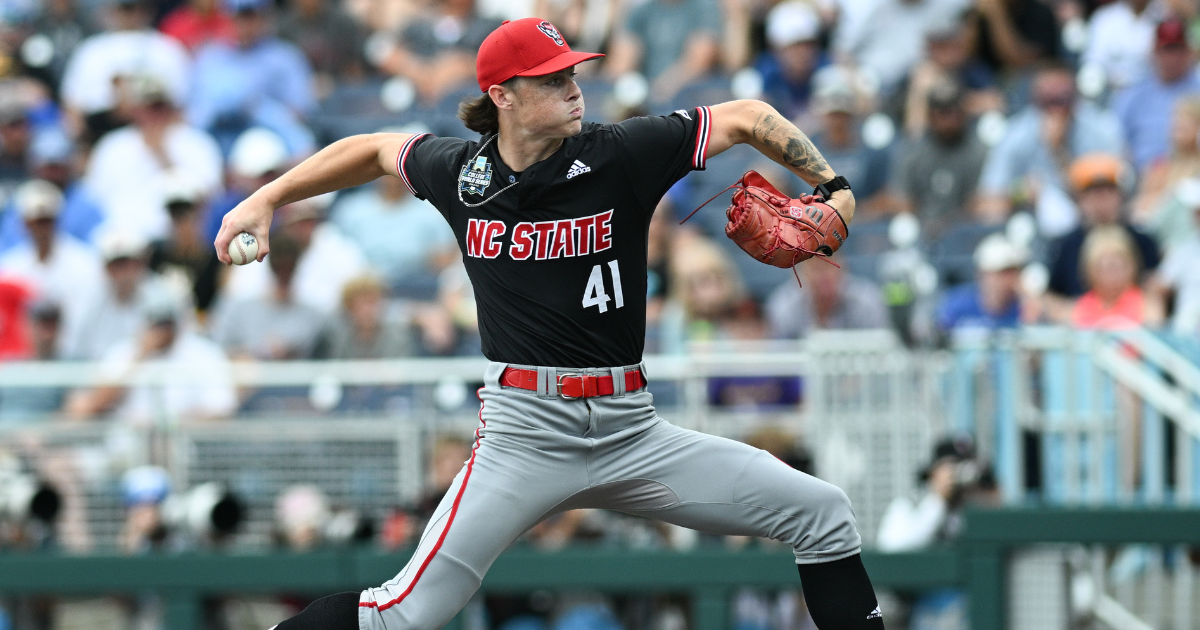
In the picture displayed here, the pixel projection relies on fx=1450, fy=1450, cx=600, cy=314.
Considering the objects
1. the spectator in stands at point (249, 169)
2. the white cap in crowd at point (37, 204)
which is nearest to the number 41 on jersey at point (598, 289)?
the spectator in stands at point (249, 169)

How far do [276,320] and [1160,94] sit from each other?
232 inches

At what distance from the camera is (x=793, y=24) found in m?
→ 10.5

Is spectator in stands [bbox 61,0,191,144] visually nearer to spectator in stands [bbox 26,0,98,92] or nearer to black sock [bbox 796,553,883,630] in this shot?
spectator in stands [bbox 26,0,98,92]

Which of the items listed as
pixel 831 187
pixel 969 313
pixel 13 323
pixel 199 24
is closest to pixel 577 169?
pixel 831 187

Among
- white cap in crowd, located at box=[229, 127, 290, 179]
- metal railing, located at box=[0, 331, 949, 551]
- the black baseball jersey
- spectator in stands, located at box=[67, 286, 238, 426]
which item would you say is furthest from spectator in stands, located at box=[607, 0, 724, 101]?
the black baseball jersey

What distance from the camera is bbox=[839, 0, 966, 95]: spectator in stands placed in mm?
10633

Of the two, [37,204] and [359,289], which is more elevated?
[37,204]

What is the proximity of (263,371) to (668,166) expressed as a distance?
4.17 meters

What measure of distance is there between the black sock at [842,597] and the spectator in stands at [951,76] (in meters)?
6.14

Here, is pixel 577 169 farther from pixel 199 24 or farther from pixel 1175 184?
pixel 199 24

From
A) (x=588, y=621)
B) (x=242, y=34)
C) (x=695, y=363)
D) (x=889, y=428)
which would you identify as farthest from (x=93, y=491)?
(x=242, y=34)

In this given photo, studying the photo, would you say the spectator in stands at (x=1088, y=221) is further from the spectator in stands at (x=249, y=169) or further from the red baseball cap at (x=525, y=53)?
the red baseball cap at (x=525, y=53)

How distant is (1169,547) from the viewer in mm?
6480

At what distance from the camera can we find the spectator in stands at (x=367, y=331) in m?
8.40
